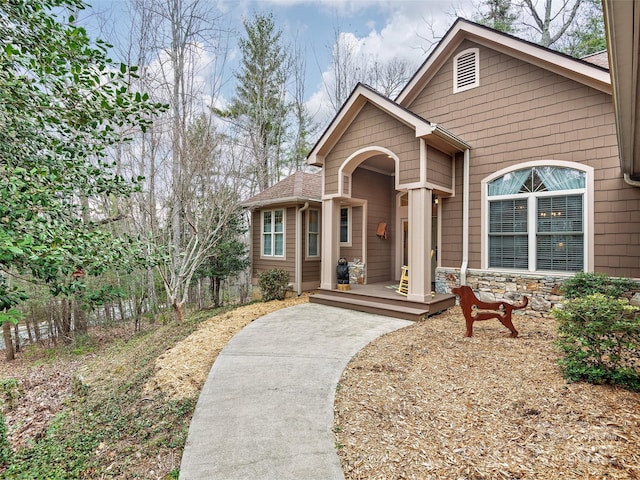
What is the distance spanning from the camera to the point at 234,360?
450 cm

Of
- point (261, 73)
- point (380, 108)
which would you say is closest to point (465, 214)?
point (380, 108)

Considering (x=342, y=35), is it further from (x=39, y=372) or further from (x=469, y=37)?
(x=39, y=372)

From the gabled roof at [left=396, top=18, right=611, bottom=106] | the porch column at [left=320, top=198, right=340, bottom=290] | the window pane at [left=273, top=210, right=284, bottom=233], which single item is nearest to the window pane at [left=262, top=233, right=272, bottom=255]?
the window pane at [left=273, top=210, right=284, bottom=233]

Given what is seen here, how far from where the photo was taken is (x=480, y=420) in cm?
290

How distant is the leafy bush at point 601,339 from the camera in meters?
3.24

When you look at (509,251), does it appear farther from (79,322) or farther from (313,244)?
(79,322)

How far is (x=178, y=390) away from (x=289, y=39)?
1685 cm

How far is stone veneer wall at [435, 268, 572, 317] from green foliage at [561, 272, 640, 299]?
36cm

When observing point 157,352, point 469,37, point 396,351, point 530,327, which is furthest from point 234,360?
point 469,37

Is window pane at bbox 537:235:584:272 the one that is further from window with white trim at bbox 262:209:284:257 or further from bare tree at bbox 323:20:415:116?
bare tree at bbox 323:20:415:116

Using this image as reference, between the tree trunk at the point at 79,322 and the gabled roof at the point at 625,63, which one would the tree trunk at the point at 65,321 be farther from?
the gabled roof at the point at 625,63

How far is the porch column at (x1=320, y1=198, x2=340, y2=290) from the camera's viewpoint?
8.21 metres

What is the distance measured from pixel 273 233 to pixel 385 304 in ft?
17.1

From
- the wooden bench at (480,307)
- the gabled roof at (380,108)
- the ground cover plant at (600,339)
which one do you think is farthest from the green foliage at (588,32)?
the ground cover plant at (600,339)
